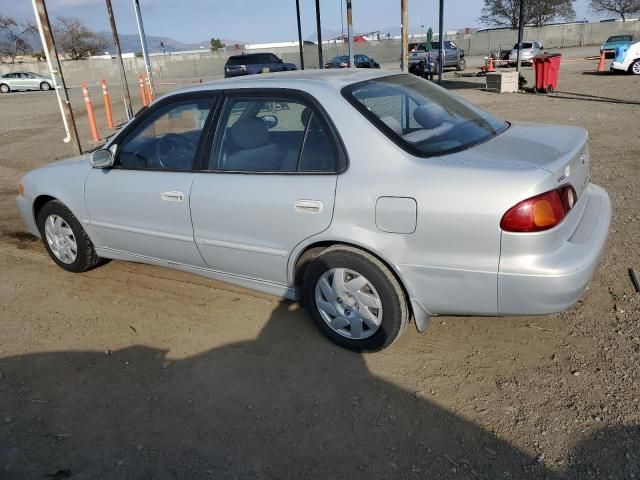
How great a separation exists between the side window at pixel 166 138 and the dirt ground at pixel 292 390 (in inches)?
42.1

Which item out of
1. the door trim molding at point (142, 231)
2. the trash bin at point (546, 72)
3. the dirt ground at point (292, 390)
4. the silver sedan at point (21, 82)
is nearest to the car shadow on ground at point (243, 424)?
the dirt ground at point (292, 390)

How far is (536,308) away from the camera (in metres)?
2.64

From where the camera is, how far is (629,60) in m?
20.3

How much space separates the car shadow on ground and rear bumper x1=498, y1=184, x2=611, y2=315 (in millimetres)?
640

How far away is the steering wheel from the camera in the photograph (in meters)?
3.63

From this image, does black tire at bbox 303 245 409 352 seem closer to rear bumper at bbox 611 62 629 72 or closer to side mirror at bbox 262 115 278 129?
side mirror at bbox 262 115 278 129

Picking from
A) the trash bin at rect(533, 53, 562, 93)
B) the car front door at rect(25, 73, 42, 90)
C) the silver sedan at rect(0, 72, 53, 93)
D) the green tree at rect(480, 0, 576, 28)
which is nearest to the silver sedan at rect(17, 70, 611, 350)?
the trash bin at rect(533, 53, 562, 93)

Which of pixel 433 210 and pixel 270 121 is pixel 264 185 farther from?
pixel 433 210

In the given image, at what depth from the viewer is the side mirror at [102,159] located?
385cm

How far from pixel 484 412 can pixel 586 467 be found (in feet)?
1.69

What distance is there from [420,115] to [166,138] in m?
1.93

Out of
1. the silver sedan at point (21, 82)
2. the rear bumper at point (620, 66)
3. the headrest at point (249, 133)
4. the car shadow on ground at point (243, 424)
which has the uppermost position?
the headrest at point (249, 133)

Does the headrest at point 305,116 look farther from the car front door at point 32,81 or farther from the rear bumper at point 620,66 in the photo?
the car front door at point 32,81

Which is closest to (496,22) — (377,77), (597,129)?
(597,129)
